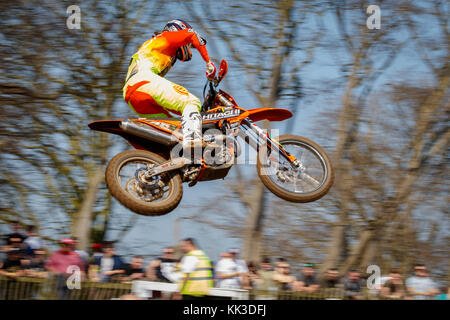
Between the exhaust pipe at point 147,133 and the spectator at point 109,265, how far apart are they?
243 centimetres

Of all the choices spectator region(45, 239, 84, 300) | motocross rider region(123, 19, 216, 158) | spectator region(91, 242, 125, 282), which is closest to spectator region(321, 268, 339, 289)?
spectator region(91, 242, 125, 282)

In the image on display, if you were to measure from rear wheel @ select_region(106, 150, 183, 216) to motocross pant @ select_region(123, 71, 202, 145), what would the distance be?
18.7 inches

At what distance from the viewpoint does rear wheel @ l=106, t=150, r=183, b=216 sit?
599 centimetres

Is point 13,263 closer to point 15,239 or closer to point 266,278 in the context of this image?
point 15,239

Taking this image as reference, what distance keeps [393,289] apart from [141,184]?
14.4 ft

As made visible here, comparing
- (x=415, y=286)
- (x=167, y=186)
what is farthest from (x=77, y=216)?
(x=415, y=286)

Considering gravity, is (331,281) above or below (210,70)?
below

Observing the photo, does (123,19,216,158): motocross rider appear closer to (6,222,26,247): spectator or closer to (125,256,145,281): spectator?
(125,256,145,281): spectator

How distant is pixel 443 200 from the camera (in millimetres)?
16016

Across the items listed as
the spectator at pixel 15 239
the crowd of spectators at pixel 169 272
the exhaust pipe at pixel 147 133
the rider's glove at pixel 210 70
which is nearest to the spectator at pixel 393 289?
the crowd of spectators at pixel 169 272

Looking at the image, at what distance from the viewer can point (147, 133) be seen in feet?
20.7

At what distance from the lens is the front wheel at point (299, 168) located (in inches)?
270

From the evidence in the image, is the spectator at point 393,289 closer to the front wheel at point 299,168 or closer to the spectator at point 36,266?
the front wheel at point 299,168

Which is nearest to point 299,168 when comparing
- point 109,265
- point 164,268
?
point 164,268
